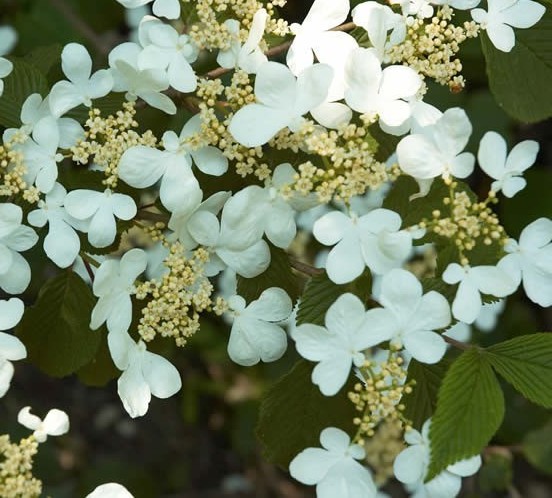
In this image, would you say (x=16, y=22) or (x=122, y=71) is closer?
(x=122, y=71)

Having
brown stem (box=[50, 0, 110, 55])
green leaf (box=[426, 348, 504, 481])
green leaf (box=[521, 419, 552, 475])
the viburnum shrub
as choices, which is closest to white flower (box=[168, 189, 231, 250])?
the viburnum shrub

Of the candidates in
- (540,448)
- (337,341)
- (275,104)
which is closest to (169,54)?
(275,104)

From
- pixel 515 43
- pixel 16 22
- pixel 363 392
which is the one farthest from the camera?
pixel 16 22

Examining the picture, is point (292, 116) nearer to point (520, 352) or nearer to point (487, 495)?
point (520, 352)

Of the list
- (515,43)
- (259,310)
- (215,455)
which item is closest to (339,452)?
(259,310)

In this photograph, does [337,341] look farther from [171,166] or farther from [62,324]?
[62,324]

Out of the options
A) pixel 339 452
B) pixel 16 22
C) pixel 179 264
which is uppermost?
pixel 179 264

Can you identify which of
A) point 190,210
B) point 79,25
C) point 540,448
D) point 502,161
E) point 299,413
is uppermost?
point 502,161
